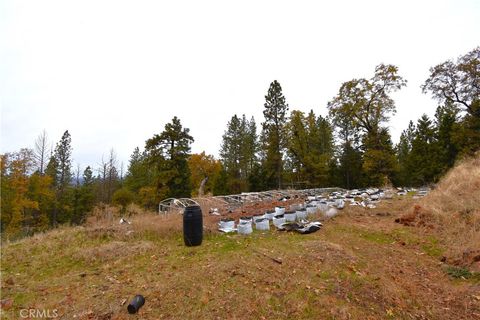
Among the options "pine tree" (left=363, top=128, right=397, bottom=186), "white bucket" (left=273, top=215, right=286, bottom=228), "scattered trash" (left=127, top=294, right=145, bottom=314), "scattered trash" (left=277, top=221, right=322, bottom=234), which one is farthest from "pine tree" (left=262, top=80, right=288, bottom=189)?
"scattered trash" (left=127, top=294, right=145, bottom=314)

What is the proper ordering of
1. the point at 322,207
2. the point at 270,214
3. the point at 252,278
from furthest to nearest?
the point at 322,207 → the point at 270,214 → the point at 252,278

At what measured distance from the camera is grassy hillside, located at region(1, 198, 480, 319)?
10.3ft

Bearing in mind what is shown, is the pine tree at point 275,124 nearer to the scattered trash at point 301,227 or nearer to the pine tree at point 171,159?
the pine tree at point 171,159

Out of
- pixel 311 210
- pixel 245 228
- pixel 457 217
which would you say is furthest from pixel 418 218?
pixel 245 228

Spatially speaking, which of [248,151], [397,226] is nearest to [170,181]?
[248,151]

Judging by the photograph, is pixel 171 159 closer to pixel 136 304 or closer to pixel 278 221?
pixel 278 221

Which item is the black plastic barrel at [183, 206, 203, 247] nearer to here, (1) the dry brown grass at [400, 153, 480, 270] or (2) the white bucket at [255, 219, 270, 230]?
(2) the white bucket at [255, 219, 270, 230]

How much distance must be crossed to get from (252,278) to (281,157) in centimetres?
1950

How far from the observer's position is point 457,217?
634 centimetres

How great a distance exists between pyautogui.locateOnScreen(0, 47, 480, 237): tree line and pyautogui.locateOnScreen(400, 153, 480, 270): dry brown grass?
37.0 ft

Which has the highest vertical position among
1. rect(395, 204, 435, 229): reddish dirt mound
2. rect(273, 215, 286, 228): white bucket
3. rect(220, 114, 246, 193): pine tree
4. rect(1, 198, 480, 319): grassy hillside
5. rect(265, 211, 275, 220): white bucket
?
rect(220, 114, 246, 193): pine tree

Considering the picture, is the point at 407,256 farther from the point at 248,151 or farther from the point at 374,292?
the point at 248,151

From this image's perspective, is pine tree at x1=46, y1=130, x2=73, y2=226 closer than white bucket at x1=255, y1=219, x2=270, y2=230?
No

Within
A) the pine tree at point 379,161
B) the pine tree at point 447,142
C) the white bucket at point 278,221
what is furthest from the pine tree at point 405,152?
the white bucket at point 278,221
